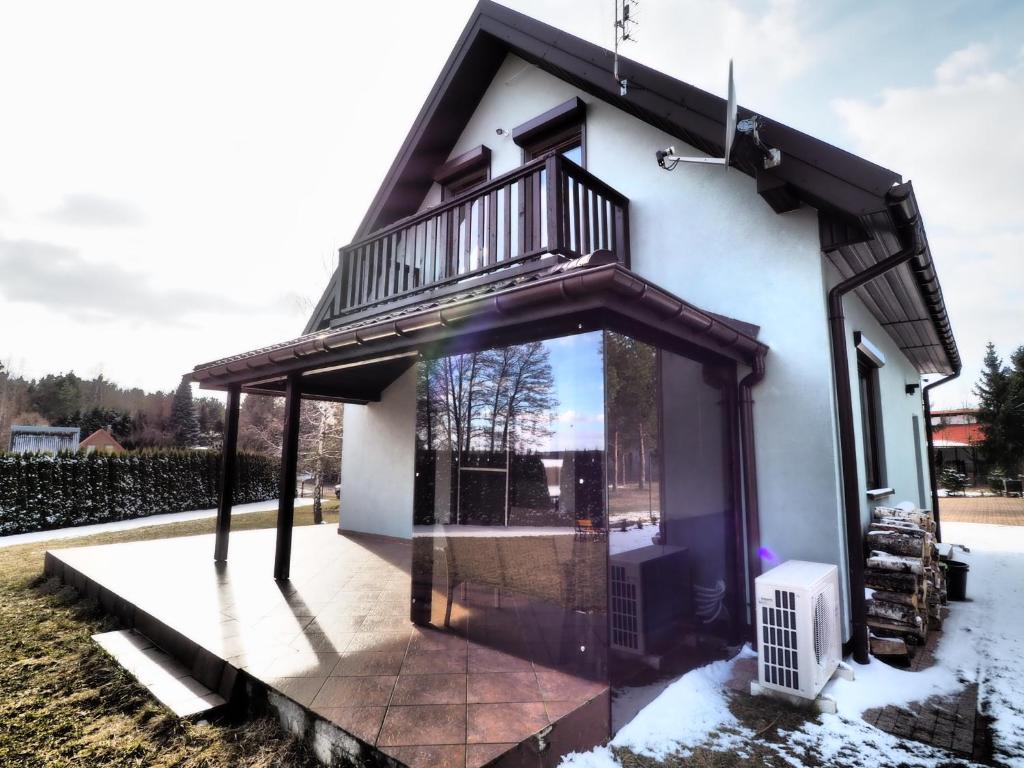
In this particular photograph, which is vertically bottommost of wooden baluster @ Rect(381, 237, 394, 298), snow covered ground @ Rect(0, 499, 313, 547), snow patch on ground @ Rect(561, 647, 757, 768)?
snow covered ground @ Rect(0, 499, 313, 547)

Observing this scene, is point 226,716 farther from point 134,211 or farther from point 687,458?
point 134,211

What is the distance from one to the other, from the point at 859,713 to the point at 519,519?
8.13ft

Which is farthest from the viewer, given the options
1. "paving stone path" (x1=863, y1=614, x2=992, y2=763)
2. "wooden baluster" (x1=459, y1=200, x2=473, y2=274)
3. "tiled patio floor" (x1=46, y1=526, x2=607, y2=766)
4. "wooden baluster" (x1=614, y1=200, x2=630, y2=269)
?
"wooden baluster" (x1=459, y1=200, x2=473, y2=274)

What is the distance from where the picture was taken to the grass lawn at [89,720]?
2.72 metres

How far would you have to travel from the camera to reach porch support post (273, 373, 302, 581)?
563cm

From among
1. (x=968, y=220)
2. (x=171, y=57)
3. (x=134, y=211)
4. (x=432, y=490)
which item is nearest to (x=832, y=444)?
(x=432, y=490)

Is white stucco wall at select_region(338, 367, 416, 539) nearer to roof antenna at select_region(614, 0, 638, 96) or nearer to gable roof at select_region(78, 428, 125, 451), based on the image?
roof antenna at select_region(614, 0, 638, 96)

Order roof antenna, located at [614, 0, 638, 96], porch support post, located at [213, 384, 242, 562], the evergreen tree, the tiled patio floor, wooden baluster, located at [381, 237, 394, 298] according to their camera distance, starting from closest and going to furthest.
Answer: the tiled patio floor → roof antenna, located at [614, 0, 638, 96] → porch support post, located at [213, 384, 242, 562] → wooden baluster, located at [381, 237, 394, 298] → the evergreen tree

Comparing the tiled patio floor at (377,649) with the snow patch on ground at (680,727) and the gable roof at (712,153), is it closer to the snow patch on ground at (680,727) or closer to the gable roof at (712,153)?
the snow patch on ground at (680,727)

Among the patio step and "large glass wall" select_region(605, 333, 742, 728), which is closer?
the patio step

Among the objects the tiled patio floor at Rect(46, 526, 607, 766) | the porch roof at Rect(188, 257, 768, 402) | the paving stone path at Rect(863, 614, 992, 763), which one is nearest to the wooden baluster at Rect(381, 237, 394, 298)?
the porch roof at Rect(188, 257, 768, 402)

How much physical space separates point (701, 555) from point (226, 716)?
145 inches

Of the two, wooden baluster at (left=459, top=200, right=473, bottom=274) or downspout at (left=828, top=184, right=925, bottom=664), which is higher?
wooden baluster at (left=459, top=200, right=473, bottom=274)

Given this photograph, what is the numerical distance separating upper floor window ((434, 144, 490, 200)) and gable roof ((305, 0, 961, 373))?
0.38 meters
